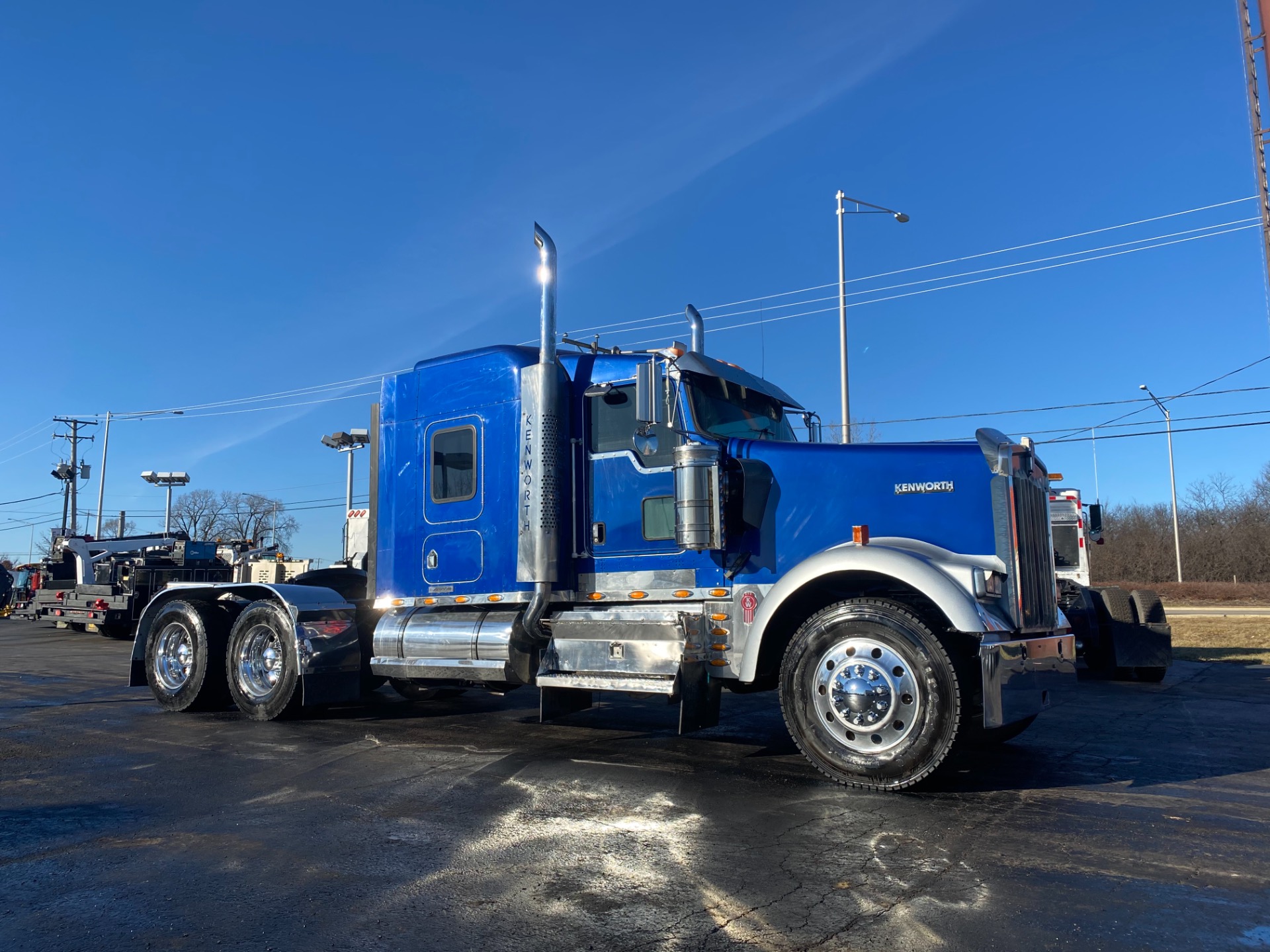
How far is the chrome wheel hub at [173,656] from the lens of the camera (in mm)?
9469

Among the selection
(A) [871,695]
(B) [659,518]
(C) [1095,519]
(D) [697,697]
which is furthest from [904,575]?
(C) [1095,519]

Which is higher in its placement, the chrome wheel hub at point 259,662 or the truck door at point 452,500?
the truck door at point 452,500

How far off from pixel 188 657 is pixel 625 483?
5.53 m

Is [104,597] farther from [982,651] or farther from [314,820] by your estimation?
[982,651]

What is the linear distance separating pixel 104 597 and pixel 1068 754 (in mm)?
21400

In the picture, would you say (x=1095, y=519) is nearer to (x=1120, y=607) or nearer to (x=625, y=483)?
(x=1120, y=607)

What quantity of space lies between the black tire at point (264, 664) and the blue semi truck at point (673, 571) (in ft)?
0.09

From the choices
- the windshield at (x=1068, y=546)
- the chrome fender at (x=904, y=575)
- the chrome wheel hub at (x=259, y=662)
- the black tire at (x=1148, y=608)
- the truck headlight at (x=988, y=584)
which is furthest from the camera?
the windshield at (x=1068, y=546)

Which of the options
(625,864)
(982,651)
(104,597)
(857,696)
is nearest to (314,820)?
(625,864)

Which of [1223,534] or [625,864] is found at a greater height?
[1223,534]

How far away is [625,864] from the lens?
13.4 feet

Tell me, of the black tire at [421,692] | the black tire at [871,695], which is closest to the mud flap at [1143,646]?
the black tire at [871,695]

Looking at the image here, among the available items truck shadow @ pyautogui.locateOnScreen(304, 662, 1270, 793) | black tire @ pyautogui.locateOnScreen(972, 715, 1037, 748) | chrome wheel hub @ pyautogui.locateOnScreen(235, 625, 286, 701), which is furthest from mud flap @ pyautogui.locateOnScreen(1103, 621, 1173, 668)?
chrome wheel hub @ pyautogui.locateOnScreen(235, 625, 286, 701)

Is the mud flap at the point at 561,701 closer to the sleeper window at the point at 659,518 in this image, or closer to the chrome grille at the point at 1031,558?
the sleeper window at the point at 659,518
